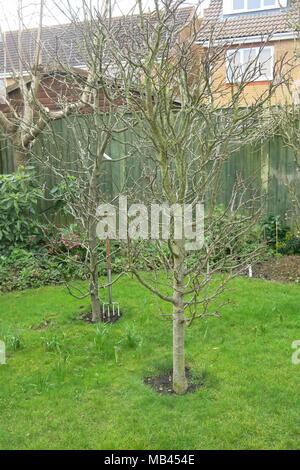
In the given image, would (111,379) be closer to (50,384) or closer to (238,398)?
(50,384)

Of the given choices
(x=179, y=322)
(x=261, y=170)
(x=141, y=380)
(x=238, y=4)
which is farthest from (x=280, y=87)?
(x=141, y=380)

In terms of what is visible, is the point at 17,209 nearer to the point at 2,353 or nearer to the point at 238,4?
the point at 2,353

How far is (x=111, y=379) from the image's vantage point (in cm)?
366

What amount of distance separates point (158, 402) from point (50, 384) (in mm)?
902

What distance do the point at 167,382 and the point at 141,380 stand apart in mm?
212

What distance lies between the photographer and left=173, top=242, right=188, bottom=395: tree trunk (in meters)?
3.32

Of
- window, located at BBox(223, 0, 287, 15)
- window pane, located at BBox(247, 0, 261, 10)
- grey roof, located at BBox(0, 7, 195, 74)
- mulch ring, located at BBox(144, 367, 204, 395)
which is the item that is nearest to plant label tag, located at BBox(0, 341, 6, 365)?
mulch ring, located at BBox(144, 367, 204, 395)

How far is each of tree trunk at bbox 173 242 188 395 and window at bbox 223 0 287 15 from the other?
15.9 meters

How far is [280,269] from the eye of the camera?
6.30 metres

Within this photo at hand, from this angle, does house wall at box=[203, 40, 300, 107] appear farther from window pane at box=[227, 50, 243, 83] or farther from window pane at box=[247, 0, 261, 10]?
window pane at box=[247, 0, 261, 10]

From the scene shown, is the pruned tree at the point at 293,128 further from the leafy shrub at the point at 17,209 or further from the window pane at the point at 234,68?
the leafy shrub at the point at 17,209

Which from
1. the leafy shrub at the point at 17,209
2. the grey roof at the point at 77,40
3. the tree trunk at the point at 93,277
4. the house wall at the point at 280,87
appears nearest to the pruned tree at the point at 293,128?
the house wall at the point at 280,87

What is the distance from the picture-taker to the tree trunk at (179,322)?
10.9ft
